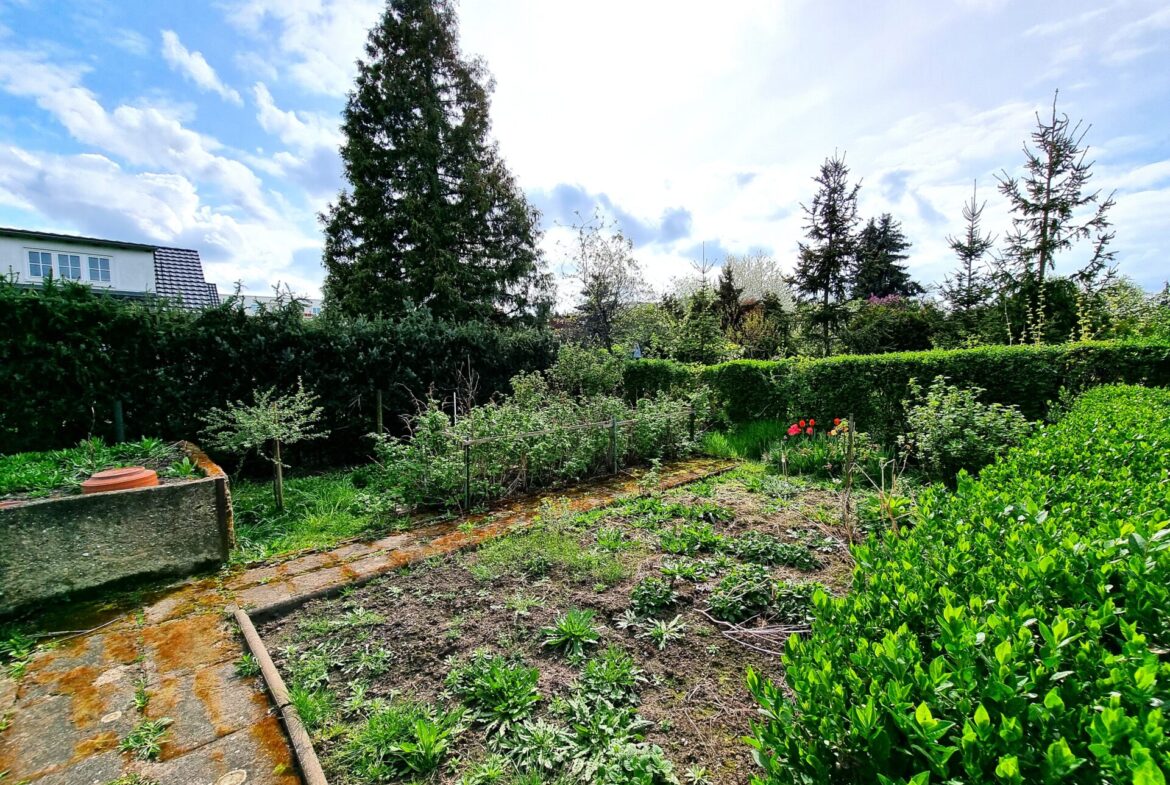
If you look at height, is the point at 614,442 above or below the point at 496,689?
above

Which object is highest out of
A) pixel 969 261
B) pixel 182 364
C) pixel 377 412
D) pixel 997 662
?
pixel 969 261

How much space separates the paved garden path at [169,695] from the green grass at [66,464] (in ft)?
3.73

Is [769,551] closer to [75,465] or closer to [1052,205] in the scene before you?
[75,465]

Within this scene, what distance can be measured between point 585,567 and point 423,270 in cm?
1306

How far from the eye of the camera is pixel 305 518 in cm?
458

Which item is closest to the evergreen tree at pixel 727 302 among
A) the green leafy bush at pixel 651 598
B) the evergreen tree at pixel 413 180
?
the evergreen tree at pixel 413 180

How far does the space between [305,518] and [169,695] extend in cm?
250

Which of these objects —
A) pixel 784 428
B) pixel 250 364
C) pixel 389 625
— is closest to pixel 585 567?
pixel 389 625

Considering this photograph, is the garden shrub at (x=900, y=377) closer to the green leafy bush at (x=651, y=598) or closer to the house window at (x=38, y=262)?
the green leafy bush at (x=651, y=598)

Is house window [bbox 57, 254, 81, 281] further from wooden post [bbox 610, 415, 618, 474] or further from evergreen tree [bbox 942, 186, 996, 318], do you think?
evergreen tree [bbox 942, 186, 996, 318]

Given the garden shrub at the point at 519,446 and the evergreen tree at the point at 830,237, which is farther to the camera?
the evergreen tree at the point at 830,237

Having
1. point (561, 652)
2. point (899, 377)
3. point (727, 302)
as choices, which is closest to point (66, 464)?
point (561, 652)

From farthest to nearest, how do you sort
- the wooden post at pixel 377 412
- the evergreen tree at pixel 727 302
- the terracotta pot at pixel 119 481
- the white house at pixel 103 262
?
the white house at pixel 103 262 → the evergreen tree at pixel 727 302 → the wooden post at pixel 377 412 → the terracotta pot at pixel 119 481

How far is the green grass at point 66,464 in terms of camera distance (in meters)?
3.16
